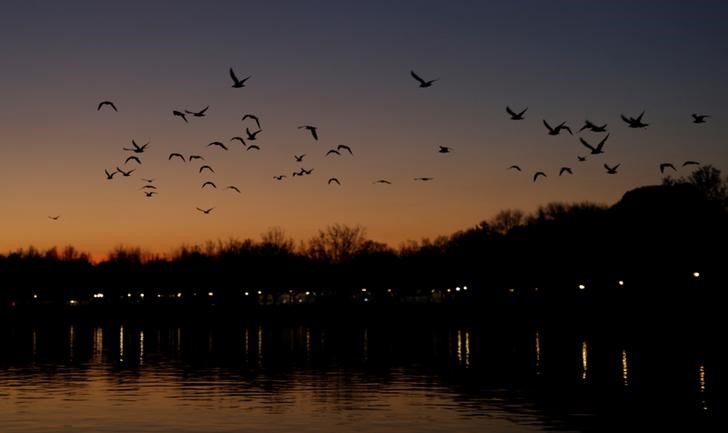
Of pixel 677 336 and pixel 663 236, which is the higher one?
pixel 663 236

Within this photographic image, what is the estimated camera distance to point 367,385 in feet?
145

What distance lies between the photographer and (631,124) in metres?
43.2

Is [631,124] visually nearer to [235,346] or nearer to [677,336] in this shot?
[677,336]

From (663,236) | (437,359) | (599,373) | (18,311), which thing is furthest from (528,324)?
(18,311)

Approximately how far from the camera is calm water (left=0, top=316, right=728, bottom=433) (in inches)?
1307

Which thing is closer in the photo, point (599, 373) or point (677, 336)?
point (599, 373)

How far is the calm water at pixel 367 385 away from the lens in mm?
33188

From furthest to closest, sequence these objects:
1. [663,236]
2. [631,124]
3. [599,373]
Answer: [663,236] → [599,373] → [631,124]

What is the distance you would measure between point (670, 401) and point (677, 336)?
34754 mm

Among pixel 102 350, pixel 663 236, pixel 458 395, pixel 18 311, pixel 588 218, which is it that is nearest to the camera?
pixel 458 395

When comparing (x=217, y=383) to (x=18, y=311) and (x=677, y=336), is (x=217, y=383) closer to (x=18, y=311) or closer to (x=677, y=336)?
(x=677, y=336)

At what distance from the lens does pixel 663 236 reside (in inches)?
4695

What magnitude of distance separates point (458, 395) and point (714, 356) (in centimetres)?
2121

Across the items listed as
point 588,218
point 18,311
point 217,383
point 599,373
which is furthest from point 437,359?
point 18,311
